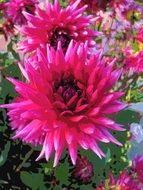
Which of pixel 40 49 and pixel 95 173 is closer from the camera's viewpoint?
pixel 40 49

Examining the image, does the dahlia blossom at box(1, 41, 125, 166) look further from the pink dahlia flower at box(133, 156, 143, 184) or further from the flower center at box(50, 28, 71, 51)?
the pink dahlia flower at box(133, 156, 143, 184)

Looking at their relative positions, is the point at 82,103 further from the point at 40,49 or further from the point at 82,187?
the point at 82,187

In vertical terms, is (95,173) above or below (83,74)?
below

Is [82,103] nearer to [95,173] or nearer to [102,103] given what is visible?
[102,103]

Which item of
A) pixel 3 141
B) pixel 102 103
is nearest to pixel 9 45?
pixel 3 141

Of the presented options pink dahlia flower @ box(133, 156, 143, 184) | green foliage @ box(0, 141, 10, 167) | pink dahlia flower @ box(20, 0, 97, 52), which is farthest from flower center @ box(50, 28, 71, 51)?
pink dahlia flower @ box(133, 156, 143, 184)

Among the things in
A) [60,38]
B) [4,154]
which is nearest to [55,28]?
[60,38]

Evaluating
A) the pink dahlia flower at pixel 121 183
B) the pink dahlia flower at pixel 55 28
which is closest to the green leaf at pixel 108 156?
the pink dahlia flower at pixel 121 183

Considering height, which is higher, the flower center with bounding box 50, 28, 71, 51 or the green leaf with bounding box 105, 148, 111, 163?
the flower center with bounding box 50, 28, 71, 51
